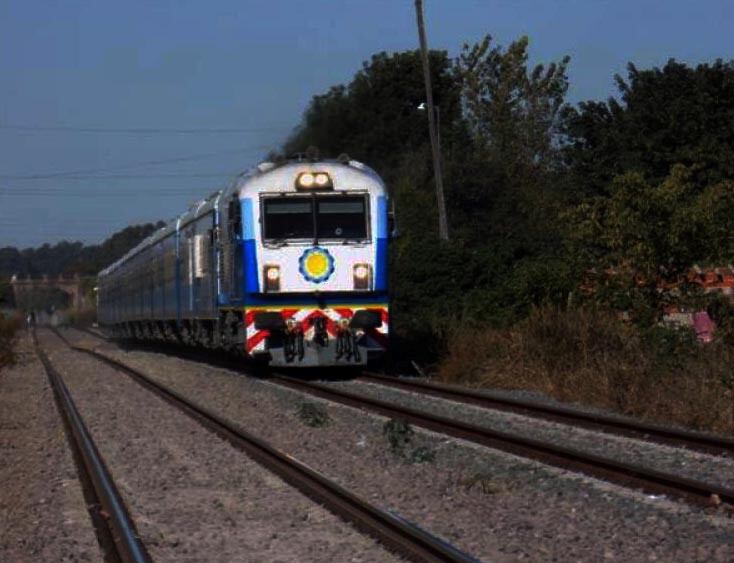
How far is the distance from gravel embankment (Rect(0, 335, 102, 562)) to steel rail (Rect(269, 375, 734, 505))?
3.99 m

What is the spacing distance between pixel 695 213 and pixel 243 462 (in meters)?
11.3

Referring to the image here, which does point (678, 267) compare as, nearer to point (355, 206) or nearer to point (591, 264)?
point (591, 264)

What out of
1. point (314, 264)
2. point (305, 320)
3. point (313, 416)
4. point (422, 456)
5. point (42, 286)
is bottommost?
point (422, 456)

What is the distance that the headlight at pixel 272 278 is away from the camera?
2144 cm

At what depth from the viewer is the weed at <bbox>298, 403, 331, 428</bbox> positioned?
52.9 feet

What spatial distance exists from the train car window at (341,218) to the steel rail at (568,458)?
4.02m

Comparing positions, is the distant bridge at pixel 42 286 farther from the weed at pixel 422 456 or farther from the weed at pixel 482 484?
the weed at pixel 482 484

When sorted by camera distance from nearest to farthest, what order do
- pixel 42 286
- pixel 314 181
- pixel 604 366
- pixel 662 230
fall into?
pixel 604 366 < pixel 314 181 < pixel 662 230 < pixel 42 286

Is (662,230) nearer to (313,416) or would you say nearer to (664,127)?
(313,416)

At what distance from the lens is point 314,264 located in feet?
71.4

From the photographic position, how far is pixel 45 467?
13.1m

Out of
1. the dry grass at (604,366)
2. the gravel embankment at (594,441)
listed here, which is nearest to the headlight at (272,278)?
the gravel embankment at (594,441)

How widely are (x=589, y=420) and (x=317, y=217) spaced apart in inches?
307

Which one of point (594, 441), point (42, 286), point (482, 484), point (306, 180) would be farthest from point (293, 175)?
point (42, 286)
